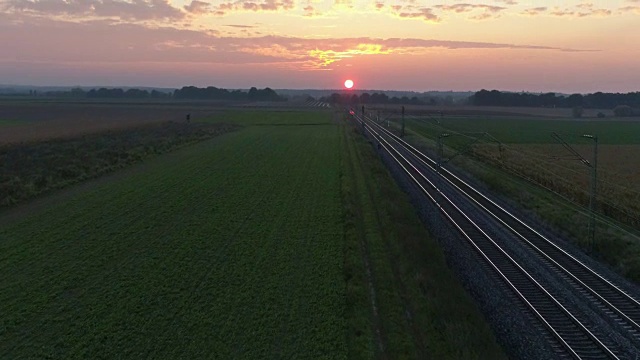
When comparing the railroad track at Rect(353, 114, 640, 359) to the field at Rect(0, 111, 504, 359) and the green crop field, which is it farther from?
the green crop field

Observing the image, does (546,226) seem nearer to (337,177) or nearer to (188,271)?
(337,177)

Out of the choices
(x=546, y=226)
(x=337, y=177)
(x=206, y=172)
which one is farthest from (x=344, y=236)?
(x=206, y=172)

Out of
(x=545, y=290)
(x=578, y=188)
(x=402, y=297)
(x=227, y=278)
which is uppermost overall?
(x=578, y=188)

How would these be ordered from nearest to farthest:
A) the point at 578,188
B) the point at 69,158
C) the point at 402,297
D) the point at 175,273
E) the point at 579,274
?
the point at 402,297
the point at 175,273
the point at 579,274
the point at 578,188
the point at 69,158

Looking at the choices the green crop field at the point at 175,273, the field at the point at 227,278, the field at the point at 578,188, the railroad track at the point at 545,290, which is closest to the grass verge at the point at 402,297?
the field at the point at 227,278

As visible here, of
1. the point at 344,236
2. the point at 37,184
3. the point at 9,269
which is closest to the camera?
the point at 9,269

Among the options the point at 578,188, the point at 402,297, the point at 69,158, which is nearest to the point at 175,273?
the point at 402,297

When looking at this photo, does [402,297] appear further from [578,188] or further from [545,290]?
[578,188]
